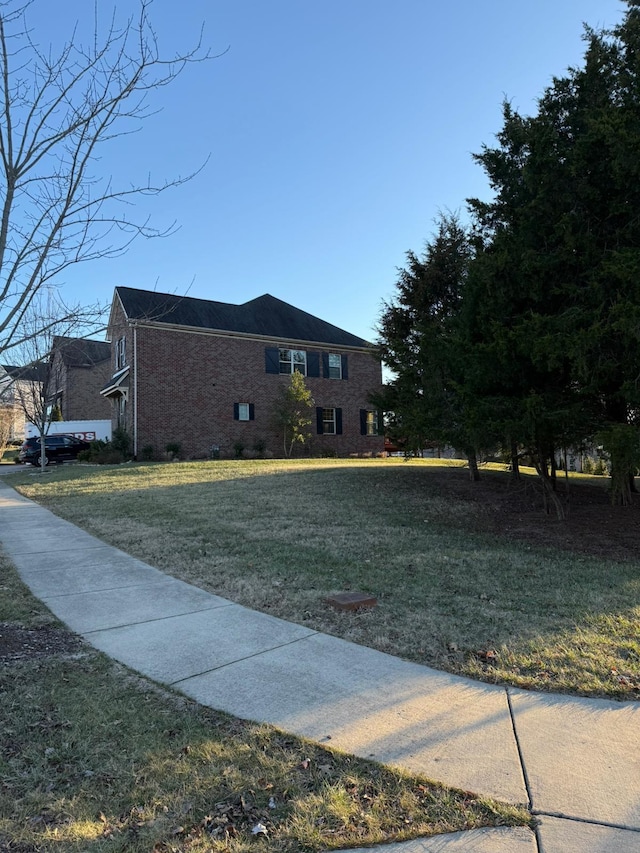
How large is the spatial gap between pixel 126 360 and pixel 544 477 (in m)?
19.3

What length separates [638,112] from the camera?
8031 mm

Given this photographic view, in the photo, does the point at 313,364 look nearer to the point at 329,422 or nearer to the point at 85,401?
the point at 329,422

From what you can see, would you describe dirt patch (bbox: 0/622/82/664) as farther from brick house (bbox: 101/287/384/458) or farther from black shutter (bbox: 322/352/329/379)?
black shutter (bbox: 322/352/329/379)

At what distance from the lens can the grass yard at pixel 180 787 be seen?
2.22 m

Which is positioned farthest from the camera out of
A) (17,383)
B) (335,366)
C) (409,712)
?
(335,366)

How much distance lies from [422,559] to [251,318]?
22.3 m

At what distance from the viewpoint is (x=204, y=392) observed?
2483 cm

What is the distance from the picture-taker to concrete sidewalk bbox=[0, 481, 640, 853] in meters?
2.36

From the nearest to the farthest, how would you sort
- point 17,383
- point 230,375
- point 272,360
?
point 17,383 < point 230,375 < point 272,360

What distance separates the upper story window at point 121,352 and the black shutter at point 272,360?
6.28 m

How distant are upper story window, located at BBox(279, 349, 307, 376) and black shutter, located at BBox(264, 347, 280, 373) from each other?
11.4 inches

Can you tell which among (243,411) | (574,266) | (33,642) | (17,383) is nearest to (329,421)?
(243,411)

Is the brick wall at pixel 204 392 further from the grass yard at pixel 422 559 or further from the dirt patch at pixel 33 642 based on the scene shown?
the dirt patch at pixel 33 642

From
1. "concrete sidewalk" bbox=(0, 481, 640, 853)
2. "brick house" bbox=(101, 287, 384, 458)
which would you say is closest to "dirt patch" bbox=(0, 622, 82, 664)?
"concrete sidewalk" bbox=(0, 481, 640, 853)
